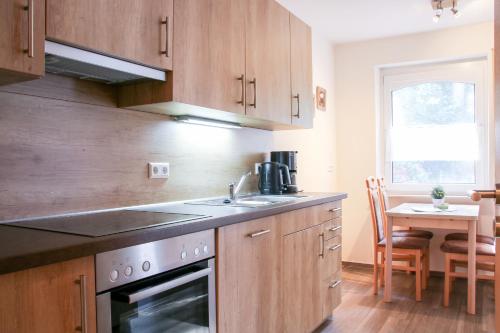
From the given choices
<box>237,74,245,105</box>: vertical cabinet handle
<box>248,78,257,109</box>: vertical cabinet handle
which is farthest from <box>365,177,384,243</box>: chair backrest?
<box>237,74,245,105</box>: vertical cabinet handle

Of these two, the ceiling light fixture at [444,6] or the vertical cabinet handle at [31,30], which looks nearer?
the vertical cabinet handle at [31,30]

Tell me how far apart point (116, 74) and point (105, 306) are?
0.93 m

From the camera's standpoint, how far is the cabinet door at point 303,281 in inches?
86.6

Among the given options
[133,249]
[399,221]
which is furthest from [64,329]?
[399,221]

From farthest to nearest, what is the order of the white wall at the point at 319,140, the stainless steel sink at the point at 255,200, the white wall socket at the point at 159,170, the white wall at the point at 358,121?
the white wall at the point at 358,121 → the white wall at the point at 319,140 → the stainless steel sink at the point at 255,200 → the white wall socket at the point at 159,170

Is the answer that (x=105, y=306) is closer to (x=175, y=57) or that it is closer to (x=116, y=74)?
(x=116, y=74)

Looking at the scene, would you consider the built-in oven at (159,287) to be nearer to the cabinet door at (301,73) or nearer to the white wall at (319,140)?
the cabinet door at (301,73)

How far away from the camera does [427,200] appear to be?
4.14 metres

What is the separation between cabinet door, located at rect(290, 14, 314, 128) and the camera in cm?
283

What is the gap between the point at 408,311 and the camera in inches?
119

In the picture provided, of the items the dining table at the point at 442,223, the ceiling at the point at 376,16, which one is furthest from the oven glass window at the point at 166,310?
the ceiling at the point at 376,16

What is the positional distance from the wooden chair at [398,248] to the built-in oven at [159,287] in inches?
86.4

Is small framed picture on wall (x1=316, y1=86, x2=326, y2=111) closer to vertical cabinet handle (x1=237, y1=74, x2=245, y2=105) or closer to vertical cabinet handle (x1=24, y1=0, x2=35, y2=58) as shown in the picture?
vertical cabinet handle (x1=237, y1=74, x2=245, y2=105)

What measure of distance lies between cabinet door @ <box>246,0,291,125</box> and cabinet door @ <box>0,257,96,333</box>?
1.40 m
